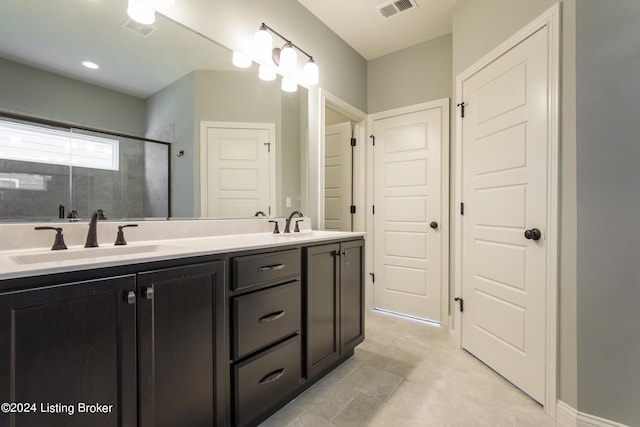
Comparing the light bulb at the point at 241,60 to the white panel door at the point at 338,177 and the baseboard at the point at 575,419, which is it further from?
the baseboard at the point at 575,419

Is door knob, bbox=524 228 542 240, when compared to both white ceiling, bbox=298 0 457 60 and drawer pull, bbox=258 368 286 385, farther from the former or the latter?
white ceiling, bbox=298 0 457 60

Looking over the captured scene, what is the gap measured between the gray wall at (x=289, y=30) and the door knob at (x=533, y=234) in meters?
1.96

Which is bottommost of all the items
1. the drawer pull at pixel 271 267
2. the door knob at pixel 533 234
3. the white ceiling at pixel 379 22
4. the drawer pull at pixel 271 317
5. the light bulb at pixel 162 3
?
the drawer pull at pixel 271 317

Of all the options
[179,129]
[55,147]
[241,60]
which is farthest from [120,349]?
[241,60]

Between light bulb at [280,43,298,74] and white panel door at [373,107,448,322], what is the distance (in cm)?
134

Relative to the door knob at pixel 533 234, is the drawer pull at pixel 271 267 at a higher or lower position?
lower

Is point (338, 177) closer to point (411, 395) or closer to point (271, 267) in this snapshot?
point (271, 267)

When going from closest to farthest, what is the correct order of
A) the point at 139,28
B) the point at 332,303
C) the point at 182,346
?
the point at 182,346, the point at 139,28, the point at 332,303

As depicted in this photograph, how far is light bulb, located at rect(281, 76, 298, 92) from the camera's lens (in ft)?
7.42

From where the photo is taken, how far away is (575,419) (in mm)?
1426

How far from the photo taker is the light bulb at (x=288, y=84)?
2262 mm

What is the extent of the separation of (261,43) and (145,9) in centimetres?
69
